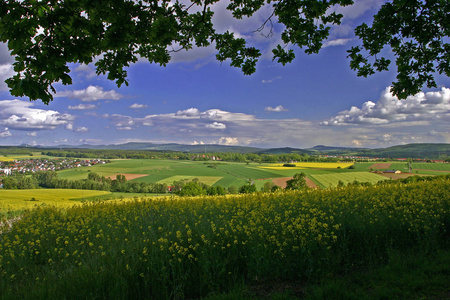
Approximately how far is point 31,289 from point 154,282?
2.00 metres

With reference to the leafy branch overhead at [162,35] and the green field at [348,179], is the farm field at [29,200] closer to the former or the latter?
the leafy branch overhead at [162,35]

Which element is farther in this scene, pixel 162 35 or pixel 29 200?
pixel 29 200

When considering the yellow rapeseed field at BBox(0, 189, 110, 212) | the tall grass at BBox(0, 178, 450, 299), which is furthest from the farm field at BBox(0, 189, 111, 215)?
the tall grass at BBox(0, 178, 450, 299)

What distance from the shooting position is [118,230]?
618 cm

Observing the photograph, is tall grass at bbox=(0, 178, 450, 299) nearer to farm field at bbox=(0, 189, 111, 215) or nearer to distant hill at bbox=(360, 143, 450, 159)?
farm field at bbox=(0, 189, 111, 215)

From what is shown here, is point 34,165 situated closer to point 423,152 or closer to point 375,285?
point 375,285

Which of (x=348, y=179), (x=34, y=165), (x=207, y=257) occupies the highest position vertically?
(x=207, y=257)

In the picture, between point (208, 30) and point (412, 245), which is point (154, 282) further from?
point (208, 30)

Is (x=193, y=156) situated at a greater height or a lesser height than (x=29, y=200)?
greater

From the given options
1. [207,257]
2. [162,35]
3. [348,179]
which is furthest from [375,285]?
[348,179]

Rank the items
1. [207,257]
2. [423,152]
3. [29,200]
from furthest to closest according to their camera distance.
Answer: [423,152], [29,200], [207,257]

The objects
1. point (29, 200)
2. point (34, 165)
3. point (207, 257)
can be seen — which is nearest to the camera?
point (207, 257)

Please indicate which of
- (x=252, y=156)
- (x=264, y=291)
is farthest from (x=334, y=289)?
(x=252, y=156)

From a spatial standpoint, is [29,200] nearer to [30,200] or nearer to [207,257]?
[30,200]
